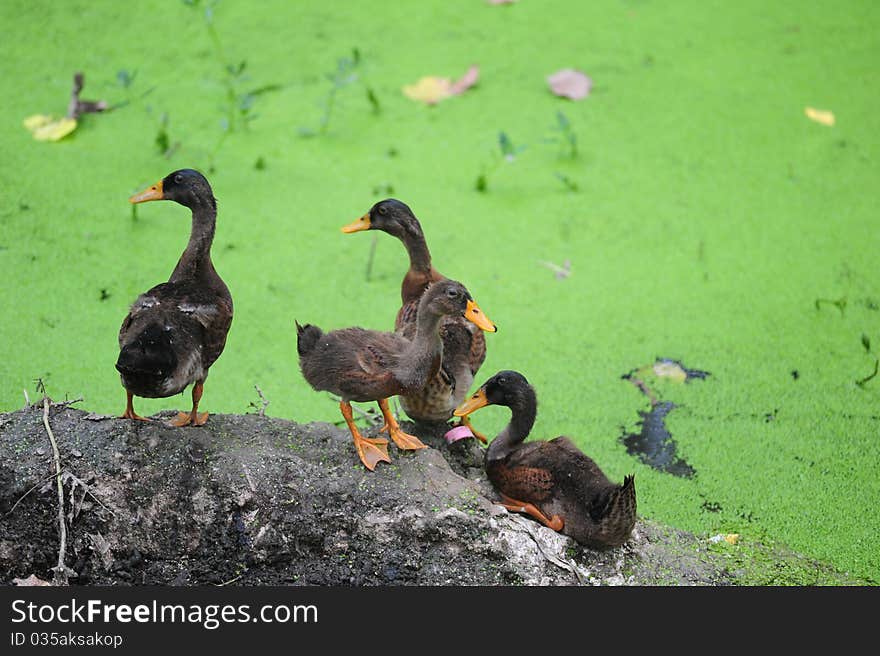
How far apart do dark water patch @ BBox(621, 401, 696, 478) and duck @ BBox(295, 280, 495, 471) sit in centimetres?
93

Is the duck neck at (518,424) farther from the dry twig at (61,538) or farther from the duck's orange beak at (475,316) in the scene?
the dry twig at (61,538)

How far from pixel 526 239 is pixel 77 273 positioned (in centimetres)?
199

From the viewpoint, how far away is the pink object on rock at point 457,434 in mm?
3363

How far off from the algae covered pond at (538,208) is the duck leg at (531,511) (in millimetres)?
450

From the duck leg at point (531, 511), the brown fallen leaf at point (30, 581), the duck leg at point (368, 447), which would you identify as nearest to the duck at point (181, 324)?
the duck leg at point (368, 447)

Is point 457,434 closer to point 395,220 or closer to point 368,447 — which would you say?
point 368,447

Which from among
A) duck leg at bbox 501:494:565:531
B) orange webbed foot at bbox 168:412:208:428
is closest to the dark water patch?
duck leg at bbox 501:494:565:531

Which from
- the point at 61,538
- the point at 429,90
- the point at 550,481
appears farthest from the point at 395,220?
the point at 429,90

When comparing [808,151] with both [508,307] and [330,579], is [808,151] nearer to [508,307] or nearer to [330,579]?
[508,307]

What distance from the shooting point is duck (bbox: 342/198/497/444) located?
10.8 feet

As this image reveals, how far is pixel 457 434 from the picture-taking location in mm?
3369

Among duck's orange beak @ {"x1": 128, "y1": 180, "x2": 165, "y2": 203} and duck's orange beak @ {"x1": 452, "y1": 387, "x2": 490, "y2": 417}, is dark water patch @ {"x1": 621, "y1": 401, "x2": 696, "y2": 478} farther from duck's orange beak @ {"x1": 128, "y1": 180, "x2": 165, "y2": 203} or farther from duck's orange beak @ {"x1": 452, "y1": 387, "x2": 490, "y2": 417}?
duck's orange beak @ {"x1": 128, "y1": 180, "x2": 165, "y2": 203}

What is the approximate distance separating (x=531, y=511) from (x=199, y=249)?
136cm

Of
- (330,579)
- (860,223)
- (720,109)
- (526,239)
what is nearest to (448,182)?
(526,239)
